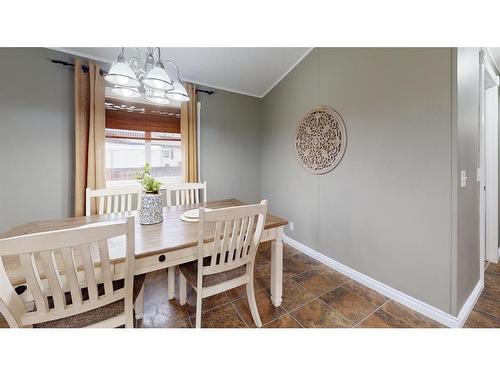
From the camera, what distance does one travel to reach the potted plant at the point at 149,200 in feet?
4.57

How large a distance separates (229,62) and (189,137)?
1.09 m

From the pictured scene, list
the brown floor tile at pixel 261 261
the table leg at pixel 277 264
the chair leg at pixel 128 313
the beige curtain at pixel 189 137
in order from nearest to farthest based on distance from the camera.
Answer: the chair leg at pixel 128 313 < the table leg at pixel 277 264 < the brown floor tile at pixel 261 261 < the beige curtain at pixel 189 137

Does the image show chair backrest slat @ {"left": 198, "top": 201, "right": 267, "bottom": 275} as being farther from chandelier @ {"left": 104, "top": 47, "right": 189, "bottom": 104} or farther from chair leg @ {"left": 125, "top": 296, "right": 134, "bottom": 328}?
chandelier @ {"left": 104, "top": 47, "right": 189, "bottom": 104}

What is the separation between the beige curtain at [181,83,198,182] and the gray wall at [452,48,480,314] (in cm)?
260

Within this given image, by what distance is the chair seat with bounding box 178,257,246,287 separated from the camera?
1258 mm

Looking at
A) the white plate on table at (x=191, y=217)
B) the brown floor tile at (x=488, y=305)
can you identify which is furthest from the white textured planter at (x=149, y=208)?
the brown floor tile at (x=488, y=305)

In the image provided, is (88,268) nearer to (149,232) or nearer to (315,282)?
(149,232)

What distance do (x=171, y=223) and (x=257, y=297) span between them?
3.33 ft

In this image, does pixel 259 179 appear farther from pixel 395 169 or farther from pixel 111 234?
pixel 111 234

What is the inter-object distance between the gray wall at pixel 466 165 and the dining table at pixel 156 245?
126 cm

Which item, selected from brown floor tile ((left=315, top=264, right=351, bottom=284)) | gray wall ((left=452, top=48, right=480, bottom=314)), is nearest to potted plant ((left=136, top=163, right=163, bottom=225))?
brown floor tile ((left=315, top=264, right=351, bottom=284))

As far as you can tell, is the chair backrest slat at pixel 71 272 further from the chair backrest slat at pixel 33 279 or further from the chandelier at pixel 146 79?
the chandelier at pixel 146 79

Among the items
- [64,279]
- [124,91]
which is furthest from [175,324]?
[124,91]
